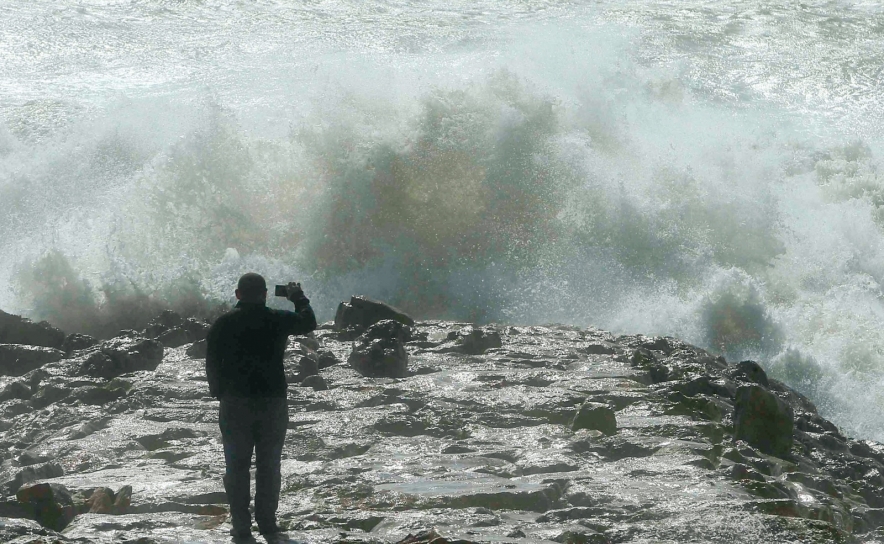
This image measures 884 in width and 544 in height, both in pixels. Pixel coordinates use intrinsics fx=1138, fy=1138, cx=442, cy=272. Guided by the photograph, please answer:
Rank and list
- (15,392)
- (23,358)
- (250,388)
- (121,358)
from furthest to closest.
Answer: (23,358) < (121,358) < (15,392) < (250,388)

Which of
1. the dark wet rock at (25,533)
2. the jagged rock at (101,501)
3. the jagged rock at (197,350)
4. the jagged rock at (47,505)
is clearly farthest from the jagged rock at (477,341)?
the dark wet rock at (25,533)

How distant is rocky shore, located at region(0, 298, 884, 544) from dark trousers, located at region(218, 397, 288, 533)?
0.25 meters

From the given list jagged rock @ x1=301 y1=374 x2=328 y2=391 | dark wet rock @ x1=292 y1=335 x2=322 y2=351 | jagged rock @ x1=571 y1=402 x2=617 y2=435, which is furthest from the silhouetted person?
dark wet rock @ x1=292 y1=335 x2=322 y2=351

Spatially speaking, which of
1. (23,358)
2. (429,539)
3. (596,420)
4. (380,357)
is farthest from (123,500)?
(23,358)

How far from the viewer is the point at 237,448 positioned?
5.73 m

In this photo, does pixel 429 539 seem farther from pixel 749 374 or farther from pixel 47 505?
pixel 749 374

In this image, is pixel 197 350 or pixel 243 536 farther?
pixel 197 350

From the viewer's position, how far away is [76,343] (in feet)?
37.3

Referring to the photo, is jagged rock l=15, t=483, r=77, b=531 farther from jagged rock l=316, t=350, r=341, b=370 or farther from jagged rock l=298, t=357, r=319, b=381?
jagged rock l=316, t=350, r=341, b=370

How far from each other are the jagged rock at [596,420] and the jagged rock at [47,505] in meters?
3.75

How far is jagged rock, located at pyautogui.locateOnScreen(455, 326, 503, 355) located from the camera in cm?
1125

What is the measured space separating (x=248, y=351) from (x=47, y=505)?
4.90ft

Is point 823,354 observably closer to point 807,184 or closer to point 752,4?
point 807,184

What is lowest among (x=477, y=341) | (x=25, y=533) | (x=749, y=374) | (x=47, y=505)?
(x=749, y=374)
